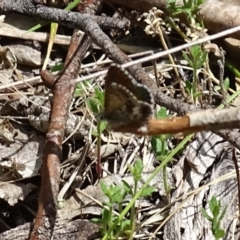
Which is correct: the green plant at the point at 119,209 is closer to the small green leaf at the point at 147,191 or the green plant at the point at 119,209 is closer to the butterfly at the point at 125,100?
the small green leaf at the point at 147,191

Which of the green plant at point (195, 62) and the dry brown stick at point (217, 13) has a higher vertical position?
the dry brown stick at point (217, 13)

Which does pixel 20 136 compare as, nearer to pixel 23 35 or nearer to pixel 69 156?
pixel 69 156

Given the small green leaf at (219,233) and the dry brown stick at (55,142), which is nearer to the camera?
the small green leaf at (219,233)

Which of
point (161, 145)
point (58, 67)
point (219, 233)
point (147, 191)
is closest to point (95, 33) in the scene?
point (58, 67)

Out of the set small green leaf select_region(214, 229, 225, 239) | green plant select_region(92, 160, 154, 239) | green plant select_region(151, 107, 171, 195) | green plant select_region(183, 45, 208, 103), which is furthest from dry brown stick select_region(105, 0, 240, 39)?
small green leaf select_region(214, 229, 225, 239)

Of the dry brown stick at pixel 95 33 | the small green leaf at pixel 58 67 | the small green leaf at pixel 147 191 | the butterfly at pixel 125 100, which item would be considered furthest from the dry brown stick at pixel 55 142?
the butterfly at pixel 125 100

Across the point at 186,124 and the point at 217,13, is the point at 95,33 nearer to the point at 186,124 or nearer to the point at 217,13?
the point at 217,13

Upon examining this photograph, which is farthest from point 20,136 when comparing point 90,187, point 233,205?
point 233,205
